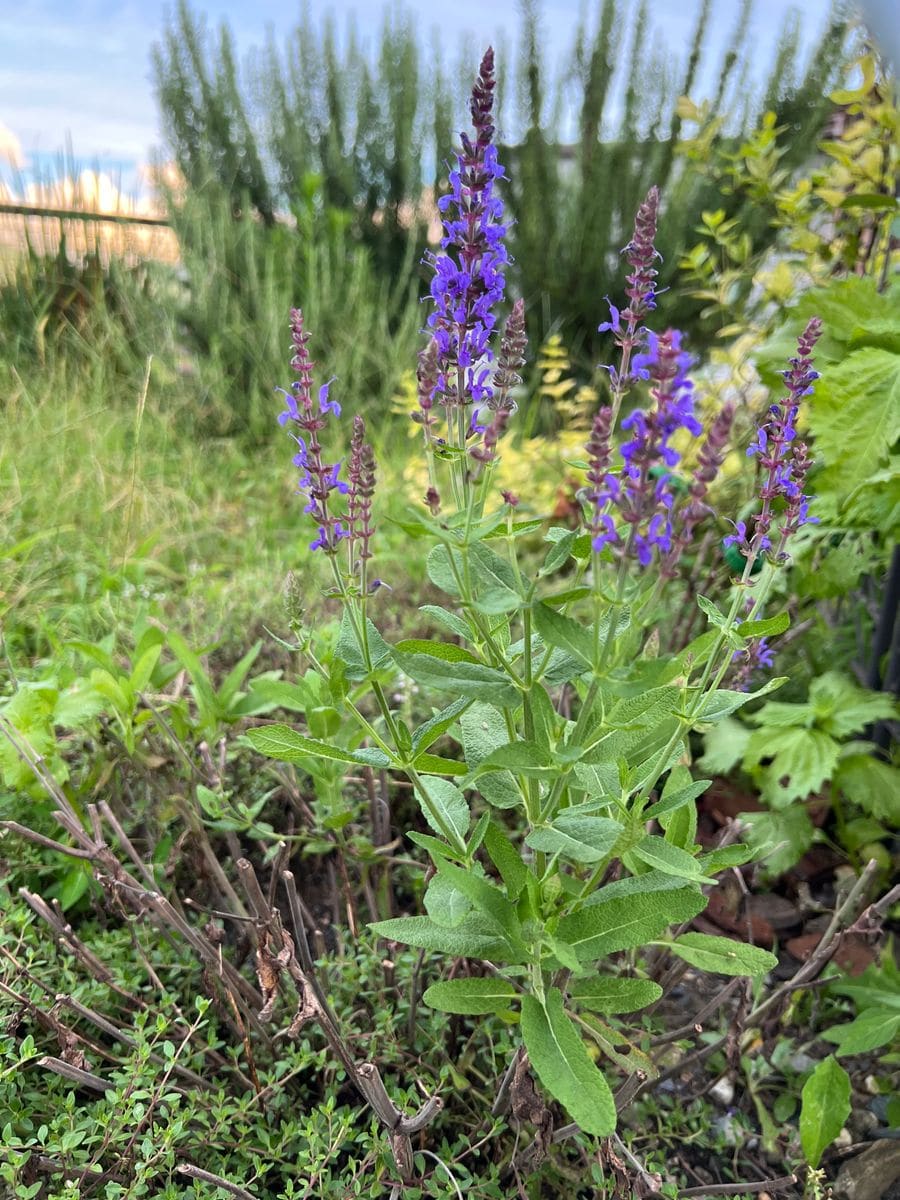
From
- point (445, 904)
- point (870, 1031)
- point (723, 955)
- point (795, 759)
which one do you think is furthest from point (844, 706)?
point (445, 904)

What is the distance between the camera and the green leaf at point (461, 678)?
968 millimetres

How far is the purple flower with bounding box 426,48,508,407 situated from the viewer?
3.20ft

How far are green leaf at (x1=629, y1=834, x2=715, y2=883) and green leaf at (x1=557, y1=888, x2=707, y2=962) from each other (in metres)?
0.03

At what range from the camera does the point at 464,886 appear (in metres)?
0.98

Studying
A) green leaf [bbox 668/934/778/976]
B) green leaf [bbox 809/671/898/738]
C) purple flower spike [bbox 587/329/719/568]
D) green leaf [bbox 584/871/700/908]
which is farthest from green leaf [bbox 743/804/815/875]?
purple flower spike [bbox 587/329/719/568]

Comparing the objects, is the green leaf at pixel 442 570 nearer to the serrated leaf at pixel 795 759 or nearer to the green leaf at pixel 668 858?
the green leaf at pixel 668 858

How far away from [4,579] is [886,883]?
263 cm

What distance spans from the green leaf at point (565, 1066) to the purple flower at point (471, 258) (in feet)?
2.33

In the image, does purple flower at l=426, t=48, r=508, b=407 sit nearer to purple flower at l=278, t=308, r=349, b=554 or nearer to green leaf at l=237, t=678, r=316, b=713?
purple flower at l=278, t=308, r=349, b=554

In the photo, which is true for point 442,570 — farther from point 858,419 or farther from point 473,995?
point 858,419

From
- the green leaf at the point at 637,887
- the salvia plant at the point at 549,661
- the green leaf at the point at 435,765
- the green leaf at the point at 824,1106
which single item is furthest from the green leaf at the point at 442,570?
the green leaf at the point at 824,1106

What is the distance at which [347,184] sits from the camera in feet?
26.3

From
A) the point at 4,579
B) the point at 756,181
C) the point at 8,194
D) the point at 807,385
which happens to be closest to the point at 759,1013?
the point at 807,385

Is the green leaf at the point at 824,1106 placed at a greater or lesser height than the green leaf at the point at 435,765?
lesser
